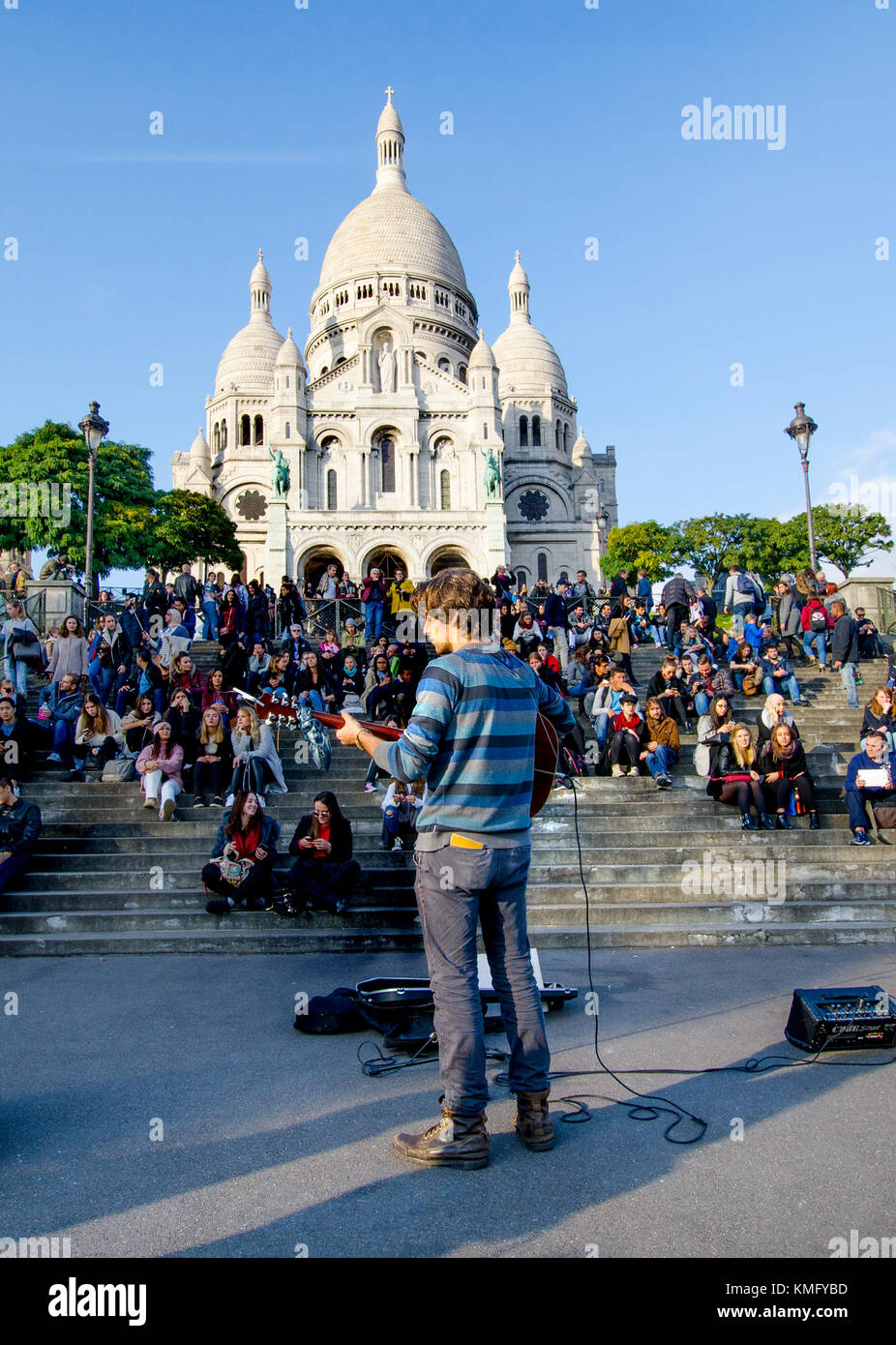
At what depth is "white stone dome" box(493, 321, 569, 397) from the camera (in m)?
66.7

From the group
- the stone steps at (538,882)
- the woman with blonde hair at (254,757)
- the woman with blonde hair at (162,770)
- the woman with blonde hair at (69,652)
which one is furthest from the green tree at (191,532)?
the stone steps at (538,882)

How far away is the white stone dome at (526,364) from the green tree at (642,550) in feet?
45.2

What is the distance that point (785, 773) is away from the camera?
8914 mm

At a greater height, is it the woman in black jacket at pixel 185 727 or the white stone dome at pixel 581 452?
the white stone dome at pixel 581 452

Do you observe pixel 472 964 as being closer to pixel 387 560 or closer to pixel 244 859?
pixel 244 859

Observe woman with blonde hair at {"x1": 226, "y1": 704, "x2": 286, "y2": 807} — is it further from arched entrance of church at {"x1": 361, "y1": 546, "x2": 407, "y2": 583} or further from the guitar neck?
arched entrance of church at {"x1": 361, "y1": 546, "x2": 407, "y2": 583}

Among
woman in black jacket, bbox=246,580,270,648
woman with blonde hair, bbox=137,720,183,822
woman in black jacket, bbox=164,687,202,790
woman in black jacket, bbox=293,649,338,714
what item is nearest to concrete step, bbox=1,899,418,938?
woman with blonde hair, bbox=137,720,183,822

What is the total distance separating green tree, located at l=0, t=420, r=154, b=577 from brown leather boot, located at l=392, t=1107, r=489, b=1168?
34.4 m

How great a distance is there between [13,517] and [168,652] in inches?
1055

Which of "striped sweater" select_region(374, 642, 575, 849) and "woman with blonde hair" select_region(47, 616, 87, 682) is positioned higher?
"woman with blonde hair" select_region(47, 616, 87, 682)

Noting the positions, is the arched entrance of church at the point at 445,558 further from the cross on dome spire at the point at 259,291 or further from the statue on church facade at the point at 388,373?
the cross on dome spire at the point at 259,291

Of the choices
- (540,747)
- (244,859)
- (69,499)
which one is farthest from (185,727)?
(69,499)

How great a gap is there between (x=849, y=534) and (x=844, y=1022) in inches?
2126

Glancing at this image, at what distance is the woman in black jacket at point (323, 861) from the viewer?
708 cm
